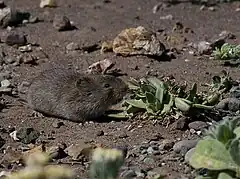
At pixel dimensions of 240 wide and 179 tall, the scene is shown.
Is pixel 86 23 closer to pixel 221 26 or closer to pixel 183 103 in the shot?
pixel 221 26

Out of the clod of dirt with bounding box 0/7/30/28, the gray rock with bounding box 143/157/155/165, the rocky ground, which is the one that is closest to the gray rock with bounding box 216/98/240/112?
the rocky ground

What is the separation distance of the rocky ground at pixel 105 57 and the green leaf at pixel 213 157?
17.1 inches

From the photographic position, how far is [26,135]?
5.43 m

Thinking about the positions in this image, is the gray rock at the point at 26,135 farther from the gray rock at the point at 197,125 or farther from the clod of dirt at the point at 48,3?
the clod of dirt at the point at 48,3

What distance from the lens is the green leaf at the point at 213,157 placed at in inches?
151

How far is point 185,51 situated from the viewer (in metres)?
7.82

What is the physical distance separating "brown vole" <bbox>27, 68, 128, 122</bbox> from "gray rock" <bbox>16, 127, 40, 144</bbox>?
2.66 ft

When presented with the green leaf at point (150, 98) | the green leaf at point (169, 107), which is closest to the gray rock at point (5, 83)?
the green leaf at point (150, 98)

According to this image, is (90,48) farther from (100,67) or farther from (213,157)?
(213,157)

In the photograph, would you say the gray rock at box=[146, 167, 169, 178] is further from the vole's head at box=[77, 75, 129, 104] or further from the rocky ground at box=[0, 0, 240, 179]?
the vole's head at box=[77, 75, 129, 104]

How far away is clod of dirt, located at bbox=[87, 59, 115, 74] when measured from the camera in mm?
7227

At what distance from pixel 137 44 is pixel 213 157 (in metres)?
3.82

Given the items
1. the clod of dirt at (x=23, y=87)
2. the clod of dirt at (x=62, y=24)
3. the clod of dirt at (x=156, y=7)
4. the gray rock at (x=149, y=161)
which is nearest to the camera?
the gray rock at (x=149, y=161)

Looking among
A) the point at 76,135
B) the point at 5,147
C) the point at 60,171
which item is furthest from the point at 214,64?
the point at 60,171
